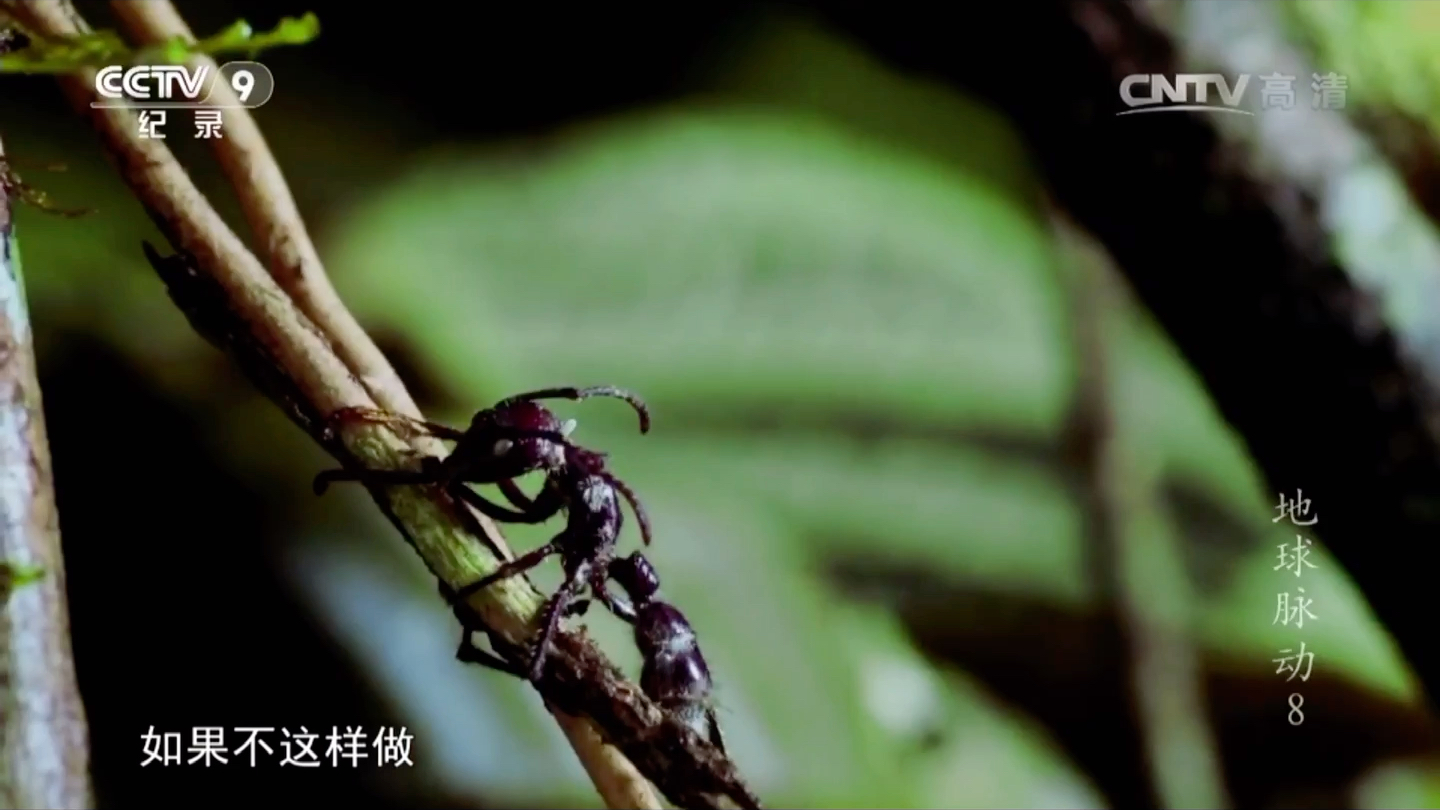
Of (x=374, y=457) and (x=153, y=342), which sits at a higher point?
(x=153, y=342)

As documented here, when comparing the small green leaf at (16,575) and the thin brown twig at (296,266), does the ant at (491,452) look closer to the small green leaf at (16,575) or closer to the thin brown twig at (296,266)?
the thin brown twig at (296,266)

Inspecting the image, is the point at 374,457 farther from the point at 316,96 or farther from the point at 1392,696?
the point at 1392,696

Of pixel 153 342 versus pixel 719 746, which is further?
pixel 153 342

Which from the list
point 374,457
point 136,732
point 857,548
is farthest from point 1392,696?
point 136,732

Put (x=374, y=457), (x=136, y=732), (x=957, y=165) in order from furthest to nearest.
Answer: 1. (x=957, y=165)
2. (x=136, y=732)
3. (x=374, y=457)

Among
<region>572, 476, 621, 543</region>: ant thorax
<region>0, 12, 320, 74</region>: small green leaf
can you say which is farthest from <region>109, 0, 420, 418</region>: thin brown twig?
<region>0, 12, 320, 74</region>: small green leaf

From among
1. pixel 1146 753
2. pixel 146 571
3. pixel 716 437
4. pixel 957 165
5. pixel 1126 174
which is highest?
pixel 957 165

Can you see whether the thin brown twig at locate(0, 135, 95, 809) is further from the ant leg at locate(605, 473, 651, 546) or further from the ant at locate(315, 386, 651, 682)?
the ant leg at locate(605, 473, 651, 546)
